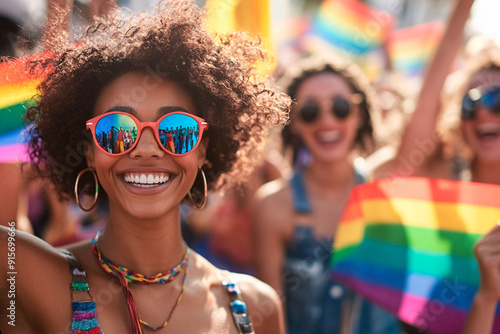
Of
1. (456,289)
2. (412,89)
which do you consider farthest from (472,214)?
(412,89)

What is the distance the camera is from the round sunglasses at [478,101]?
3463 millimetres

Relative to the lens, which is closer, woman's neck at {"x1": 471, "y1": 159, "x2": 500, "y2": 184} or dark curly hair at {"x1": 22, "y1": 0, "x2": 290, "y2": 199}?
dark curly hair at {"x1": 22, "y1": 0, "x2": 290, "y2": 199}

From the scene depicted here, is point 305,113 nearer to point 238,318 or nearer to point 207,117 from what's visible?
point 207,117

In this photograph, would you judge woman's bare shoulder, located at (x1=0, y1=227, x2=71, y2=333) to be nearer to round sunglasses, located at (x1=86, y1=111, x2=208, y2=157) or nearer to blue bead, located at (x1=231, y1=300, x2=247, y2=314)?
round sunglasses, located at (x1=86, y1=111, x2=208, y2=157)

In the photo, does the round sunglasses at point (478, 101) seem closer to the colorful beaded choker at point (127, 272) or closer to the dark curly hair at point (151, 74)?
the dark curly hair at point (151, 74)

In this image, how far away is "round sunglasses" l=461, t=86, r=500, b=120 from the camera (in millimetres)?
3463

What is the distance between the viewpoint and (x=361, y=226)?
3389 millimetres

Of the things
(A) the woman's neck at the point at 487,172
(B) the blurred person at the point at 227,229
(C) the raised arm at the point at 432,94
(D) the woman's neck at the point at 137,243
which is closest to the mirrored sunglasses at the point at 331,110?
(C) the raised arm at the point at 432,94

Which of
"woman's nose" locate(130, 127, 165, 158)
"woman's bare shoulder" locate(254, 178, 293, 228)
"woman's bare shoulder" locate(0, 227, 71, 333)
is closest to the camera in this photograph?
"woman's bare shoulder" locate(0, 227, 71, 333)

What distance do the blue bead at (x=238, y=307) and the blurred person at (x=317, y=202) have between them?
1.27 metres

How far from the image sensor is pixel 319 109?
13.3ft

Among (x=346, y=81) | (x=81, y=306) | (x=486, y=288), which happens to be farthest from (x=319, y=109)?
(x=81, y=306)

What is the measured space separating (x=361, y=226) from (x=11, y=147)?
195 cm

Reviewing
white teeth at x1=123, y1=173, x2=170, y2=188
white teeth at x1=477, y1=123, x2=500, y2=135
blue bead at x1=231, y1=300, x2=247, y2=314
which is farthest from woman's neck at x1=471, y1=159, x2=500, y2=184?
white teeth at x1=123, y1=173, x2=170, y2=188
